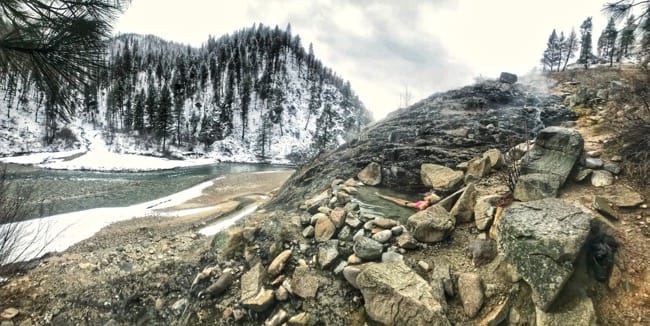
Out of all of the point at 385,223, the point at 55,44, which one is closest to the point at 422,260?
the point at 385,223

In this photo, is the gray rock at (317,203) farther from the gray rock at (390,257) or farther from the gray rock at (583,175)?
the gray rock at (583,175)

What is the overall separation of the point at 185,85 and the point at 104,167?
48.7 metres

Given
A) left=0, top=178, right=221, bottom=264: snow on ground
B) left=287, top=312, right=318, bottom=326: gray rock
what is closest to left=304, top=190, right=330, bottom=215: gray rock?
left=287, top=312, right=318, bottom=326: gray rock

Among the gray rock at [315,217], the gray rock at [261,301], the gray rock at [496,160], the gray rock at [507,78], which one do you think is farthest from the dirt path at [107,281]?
the gray rock at [507,78]

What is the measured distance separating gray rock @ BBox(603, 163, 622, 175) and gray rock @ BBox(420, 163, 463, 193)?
2.28m

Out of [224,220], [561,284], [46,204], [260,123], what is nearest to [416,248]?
[561,284]

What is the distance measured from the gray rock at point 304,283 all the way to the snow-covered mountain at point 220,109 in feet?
166

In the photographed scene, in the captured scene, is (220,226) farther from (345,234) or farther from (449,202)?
(449,202)

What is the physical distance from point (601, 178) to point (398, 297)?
13.3 feet

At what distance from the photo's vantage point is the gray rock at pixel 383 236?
453 centimetres

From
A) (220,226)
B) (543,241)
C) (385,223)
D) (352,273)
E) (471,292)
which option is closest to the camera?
(543,241)

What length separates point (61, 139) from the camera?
46688 millimetres

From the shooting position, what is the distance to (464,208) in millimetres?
4621

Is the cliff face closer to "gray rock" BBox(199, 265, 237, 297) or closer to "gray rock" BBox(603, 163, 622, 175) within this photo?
"gray rock" BBox(603, 163, 622, 175)
